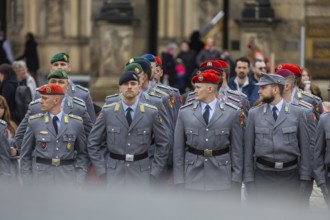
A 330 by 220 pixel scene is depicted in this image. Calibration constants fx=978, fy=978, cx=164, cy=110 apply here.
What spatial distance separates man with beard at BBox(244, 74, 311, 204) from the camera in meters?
7.93

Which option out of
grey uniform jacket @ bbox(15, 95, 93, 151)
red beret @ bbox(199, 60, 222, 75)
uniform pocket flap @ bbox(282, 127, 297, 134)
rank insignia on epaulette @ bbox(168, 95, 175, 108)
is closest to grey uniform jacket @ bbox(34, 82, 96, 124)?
grey uniform jacket @ bbox(15, 95, 93, 151)

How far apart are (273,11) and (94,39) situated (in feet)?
14.5

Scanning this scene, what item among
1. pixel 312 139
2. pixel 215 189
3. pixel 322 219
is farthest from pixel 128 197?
pixel 312 139

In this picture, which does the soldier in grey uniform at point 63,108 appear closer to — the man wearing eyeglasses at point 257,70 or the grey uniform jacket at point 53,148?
the grey uniform jacket at point 53,148

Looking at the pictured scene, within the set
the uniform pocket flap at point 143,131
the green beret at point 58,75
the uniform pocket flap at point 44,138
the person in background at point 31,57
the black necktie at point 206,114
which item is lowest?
the person in background at point 31,57

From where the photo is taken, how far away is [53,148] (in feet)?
25.8

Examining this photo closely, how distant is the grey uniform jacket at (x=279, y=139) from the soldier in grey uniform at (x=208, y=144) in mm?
95

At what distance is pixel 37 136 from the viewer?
25.9 ft

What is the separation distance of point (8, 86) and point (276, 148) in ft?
19.7

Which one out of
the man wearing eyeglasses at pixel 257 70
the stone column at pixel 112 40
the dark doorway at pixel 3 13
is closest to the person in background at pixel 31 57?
the stone column at pixel 112 40

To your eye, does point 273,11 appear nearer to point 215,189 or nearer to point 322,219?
point 215,189

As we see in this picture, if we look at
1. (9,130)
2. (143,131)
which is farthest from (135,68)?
(9,130)

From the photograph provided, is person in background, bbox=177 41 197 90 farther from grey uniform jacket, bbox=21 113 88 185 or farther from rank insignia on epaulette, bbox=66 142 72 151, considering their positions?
rank insignia on epaulette, bbox=66 142 72 151

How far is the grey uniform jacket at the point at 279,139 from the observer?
793 centimetres
